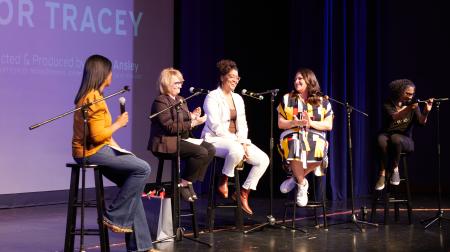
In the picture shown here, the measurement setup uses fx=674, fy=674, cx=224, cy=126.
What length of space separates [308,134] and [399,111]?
35.2 inches

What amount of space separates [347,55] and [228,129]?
2690 millimetres

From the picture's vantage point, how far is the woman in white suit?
227 inches

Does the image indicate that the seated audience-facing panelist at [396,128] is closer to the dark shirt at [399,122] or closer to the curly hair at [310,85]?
the dark shirt at [399,122]

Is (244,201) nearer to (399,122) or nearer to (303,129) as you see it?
(303,129)

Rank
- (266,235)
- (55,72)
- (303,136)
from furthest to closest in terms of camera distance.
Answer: (55,72)
(303,136)
(266,235)

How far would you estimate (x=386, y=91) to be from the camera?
8.63 meters

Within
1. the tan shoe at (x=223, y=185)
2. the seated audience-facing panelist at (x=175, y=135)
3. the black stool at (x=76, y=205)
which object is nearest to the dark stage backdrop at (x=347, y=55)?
the tan shoe at (x=223, y=185)

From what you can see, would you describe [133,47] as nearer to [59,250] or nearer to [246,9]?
[246,9]

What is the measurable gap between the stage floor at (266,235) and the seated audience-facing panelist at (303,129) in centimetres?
47

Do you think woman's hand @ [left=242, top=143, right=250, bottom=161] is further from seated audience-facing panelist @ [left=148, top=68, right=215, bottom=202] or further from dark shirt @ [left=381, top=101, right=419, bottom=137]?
dark shirt @ [left=381, top=101, right=419, bottom=137]

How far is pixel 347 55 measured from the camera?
806 centimetres

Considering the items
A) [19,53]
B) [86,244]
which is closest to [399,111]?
[86,244]

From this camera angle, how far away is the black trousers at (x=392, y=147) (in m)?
6.02

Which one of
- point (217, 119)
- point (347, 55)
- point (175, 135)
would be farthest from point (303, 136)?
point (347, 55)
